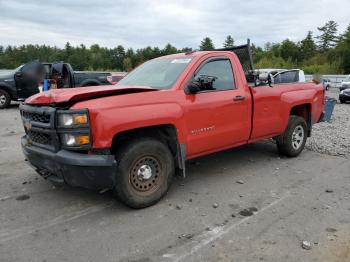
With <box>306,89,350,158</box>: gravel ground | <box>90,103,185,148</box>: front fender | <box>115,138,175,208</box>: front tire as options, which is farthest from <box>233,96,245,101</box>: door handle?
<box>306,89,350,158</box>: gravel ground

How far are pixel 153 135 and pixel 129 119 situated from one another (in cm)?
64

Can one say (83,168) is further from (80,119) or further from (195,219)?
(195,219)

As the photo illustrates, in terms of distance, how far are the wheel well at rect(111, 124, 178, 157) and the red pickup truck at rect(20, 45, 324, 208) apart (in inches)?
0.5

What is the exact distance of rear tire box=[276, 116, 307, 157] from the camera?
22.3 feet

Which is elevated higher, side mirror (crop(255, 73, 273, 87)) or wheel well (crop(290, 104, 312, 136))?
side mirror (crop(255, 73, 273, 87))

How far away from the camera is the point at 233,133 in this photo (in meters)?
5.58

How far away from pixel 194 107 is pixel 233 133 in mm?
963

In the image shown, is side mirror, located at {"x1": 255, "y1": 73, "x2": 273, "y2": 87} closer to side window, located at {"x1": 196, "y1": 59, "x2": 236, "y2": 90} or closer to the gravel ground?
side window, located at {"x1": 196, "y1": 59, "x2": 236, "y2": 90}

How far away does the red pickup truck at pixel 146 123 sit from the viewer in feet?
13.3

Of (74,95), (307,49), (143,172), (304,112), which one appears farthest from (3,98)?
(307,49)

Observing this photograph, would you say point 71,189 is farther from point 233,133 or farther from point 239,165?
point 239,165

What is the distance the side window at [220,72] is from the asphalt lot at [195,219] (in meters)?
1.43

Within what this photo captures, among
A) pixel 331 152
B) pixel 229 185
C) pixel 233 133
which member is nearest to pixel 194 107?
pixel 233 133

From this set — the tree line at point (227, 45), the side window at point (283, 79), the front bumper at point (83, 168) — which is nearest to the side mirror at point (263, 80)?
the side window at point (283, 79)
